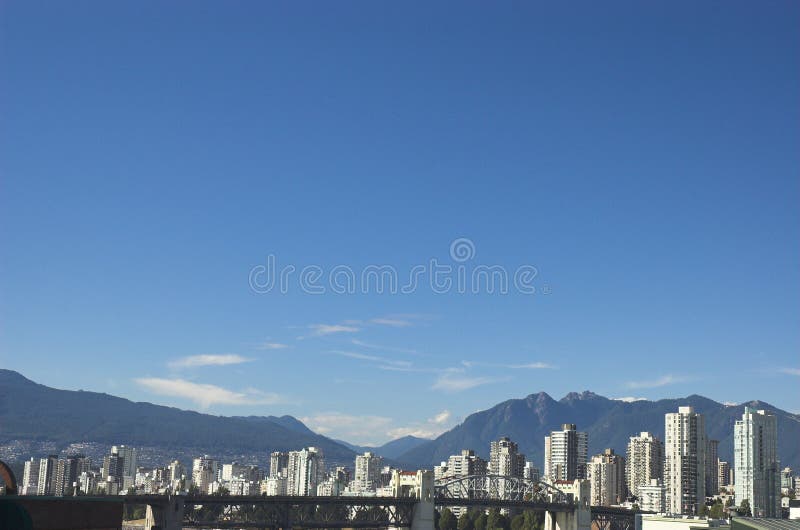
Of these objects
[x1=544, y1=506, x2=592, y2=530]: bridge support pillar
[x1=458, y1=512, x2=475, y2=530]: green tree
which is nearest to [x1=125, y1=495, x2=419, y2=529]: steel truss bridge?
[x1=544, y1=506, x2=592, y2=530]: bridge support pillar

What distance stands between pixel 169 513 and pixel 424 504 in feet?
135

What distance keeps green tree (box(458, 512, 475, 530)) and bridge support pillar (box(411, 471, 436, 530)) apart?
1837 inches

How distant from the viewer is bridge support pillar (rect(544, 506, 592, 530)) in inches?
6156

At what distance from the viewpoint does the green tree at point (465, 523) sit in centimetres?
18238

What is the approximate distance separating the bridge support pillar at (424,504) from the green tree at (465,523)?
4666 cm

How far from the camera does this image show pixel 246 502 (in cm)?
11825

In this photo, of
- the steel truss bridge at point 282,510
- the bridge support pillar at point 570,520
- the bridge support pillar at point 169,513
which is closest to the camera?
the bridge support pillar at point 169,513

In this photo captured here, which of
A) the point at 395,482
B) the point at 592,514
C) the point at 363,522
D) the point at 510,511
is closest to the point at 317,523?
the point at 363,522

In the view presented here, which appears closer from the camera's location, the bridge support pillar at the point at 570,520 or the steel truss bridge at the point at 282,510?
the steel truss bridge at the point at 282,510

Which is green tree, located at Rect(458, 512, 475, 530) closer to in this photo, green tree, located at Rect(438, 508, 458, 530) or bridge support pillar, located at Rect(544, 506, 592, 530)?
green tree, located at Rect(438, 508, 458, 530)

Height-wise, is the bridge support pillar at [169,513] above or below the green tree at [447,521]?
above

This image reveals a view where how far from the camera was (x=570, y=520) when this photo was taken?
158m

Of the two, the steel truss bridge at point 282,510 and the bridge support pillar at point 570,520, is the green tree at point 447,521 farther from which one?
the steel truss bridge at point 282,510

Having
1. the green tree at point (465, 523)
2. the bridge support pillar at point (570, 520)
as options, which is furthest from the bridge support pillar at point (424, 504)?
the green tree at point (465, 523)
